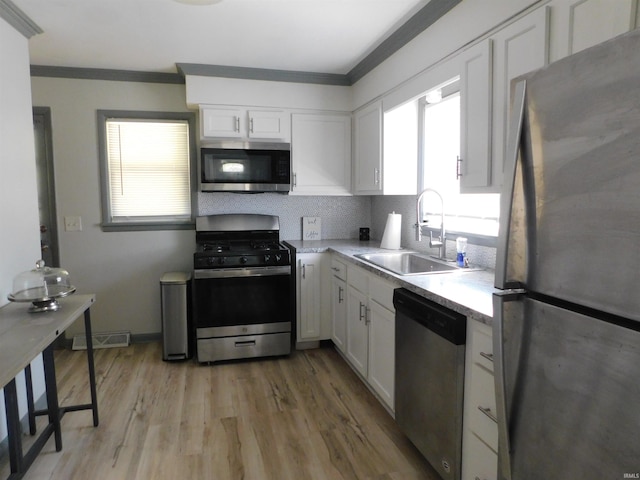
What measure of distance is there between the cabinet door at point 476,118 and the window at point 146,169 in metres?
2.49

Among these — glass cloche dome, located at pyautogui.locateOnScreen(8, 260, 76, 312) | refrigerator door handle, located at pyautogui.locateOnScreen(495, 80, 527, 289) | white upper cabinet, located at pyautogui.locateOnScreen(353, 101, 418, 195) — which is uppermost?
white upper cabinet, located at pyautogui.locateOnScreen(353, 101, 418, 195)

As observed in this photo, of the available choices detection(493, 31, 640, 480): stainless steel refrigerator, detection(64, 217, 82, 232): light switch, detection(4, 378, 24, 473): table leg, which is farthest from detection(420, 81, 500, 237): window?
detection(64, 217, 82, 232): light switch

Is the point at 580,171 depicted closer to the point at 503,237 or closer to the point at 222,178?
the point at 503,237

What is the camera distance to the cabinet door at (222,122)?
342 centimetres

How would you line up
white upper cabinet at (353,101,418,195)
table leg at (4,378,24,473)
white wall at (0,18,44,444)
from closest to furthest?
1. table leg at (4,378,24,473)
2. white wall at (0,18,44,444)
3. white upper cabinet at (353,101,418,195)

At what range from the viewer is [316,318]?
3510 mm

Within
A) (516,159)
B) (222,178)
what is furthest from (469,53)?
(222,178)

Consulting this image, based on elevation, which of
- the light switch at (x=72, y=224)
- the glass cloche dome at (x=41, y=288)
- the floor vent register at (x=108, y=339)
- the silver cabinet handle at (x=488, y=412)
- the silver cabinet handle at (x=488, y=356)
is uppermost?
the light switch at (x=72, y=224)

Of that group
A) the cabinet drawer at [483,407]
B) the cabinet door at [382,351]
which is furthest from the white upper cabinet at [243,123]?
the cabinet drawer at [483,407]

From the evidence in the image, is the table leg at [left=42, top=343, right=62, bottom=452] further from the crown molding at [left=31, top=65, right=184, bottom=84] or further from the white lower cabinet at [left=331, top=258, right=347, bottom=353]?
the crown molding at [left=31, top=65, right=184, bottom=84]

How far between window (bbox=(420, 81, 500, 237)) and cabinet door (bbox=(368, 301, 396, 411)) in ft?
2.46

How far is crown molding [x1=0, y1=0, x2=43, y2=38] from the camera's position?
2.24 metres

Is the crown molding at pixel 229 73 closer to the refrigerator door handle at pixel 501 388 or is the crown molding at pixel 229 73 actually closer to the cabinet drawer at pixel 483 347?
the cabinet drawer at pixel 483 347

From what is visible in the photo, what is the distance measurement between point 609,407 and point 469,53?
1714 mm
